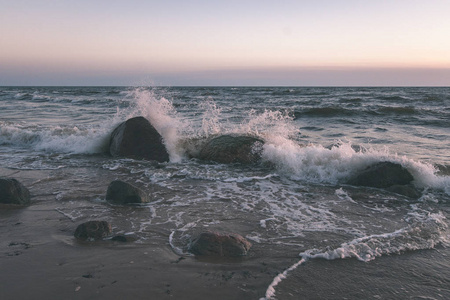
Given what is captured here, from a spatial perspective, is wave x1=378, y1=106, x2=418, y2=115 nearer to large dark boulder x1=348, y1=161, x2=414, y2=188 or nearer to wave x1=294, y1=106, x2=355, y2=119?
wave x1=294, y1=106, x2=355, y2=119

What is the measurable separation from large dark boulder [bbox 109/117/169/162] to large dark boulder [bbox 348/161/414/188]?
14.1 feet

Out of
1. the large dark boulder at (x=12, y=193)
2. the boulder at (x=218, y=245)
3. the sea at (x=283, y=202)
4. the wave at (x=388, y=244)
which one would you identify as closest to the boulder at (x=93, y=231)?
the sea at (x=283, y=202)

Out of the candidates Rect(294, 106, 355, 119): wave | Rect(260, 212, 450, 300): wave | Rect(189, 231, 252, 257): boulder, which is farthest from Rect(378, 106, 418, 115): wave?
Rect(189, 231, 252, 257): boulder

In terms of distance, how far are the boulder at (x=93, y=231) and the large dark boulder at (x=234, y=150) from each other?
4140mm

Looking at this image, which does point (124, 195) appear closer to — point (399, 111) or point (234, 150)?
point (234, 150)

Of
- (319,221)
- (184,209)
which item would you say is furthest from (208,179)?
(319,221)

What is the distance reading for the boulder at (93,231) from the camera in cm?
341

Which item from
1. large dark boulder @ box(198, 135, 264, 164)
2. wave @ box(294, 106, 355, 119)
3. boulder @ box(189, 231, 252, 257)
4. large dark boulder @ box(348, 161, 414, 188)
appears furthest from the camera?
wave @ box(294, 106, 355, 119)

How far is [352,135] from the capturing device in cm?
1107

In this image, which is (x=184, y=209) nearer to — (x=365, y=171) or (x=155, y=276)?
(x=155, y=276)

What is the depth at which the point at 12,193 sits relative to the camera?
439cm

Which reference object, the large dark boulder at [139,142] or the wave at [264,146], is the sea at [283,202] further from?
the large dark boulder at [139,142]

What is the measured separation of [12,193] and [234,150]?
173 inches

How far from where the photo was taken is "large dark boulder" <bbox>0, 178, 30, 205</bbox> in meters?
4.35
